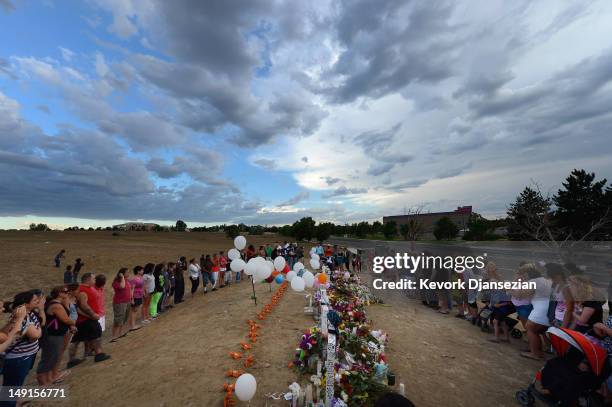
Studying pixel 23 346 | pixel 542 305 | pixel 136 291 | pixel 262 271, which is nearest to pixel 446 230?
pixel 542 305

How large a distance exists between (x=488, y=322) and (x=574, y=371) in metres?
5.23

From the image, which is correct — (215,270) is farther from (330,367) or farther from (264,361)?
(330,367)

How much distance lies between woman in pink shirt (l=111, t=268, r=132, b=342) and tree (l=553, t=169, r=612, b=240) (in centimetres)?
3045

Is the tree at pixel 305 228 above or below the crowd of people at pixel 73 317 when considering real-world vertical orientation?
above

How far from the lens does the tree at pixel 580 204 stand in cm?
2278

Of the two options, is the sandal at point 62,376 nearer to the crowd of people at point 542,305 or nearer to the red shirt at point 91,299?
the red shirt at point 91,299

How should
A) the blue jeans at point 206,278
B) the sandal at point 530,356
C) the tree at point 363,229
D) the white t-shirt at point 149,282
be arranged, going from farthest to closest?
the tree at point 363,229, the blue jeans at point 206,278, the white t-shirt at point 149,282, the sandal at point 530,356

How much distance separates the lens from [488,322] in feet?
28.4

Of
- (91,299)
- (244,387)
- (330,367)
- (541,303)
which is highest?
(91,299)

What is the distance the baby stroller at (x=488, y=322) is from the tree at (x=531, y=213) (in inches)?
551

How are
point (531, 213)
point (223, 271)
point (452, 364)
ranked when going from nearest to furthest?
point (452, 364) < point (223, 271) < point (531, 213)

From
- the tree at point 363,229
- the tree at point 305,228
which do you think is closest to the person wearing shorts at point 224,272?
the tree at point 305,228

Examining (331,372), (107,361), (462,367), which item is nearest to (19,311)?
(107,361)

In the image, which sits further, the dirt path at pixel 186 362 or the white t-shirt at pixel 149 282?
the white t-shirt at pixel 149 282
